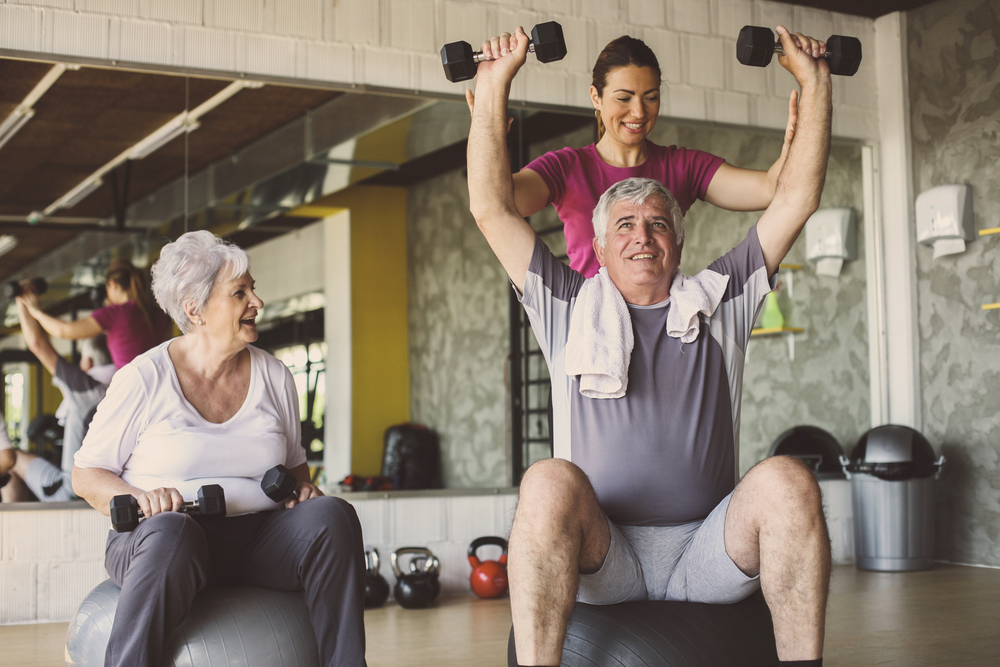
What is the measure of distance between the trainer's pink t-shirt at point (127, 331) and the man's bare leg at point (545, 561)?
10.4ft

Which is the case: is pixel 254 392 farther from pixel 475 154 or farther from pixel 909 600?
pixel 909 600

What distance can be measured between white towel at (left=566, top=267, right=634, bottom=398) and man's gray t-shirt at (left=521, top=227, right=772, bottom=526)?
0.12ft

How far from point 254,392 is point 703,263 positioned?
4.06 metres

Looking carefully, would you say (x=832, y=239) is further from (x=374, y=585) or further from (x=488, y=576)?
(x=374, y=585)

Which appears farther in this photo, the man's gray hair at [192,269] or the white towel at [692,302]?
the man's gray hair at [192,269]

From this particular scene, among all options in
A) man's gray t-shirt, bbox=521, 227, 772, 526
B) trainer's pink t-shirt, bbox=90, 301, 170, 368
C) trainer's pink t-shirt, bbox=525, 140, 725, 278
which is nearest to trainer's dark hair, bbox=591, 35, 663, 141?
trainer's pink t-shirt, bbox=525, 140, 725, 278

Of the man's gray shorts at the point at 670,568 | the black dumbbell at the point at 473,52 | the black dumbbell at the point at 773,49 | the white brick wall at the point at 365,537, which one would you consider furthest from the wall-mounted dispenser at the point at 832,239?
the man's gray shorts at the point at 670,568

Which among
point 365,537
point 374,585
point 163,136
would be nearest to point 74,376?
point 163,136

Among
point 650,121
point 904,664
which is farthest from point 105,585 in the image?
point 904,664

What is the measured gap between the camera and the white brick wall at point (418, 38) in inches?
152

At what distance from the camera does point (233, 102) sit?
471cm

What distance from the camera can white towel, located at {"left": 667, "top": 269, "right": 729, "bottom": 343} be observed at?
2018mm

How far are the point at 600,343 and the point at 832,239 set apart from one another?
12.6 feet

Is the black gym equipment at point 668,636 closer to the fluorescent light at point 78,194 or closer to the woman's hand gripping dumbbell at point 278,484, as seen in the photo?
the woman's hand gripping dumbbell at point 278,484
